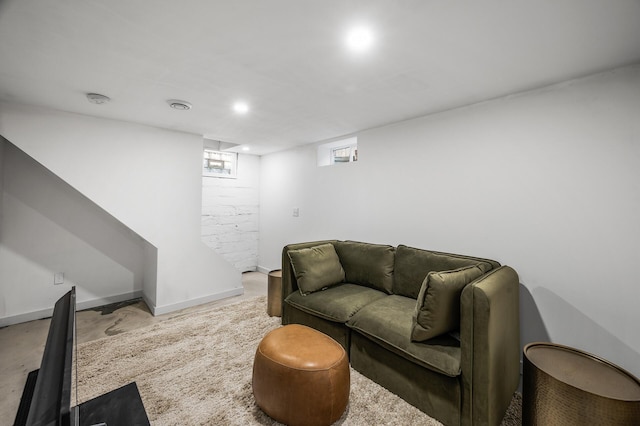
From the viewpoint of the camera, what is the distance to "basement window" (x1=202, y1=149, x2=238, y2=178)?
4551 millimetres

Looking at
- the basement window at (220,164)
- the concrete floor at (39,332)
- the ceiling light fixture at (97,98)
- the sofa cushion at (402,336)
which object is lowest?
the concrete floor at (39,332)

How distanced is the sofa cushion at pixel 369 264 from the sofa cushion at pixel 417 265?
8 centimetres

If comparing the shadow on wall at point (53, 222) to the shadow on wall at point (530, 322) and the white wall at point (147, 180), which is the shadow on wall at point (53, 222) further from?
the shadow on wall at point (530, 322)

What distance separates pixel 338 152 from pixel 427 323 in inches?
112

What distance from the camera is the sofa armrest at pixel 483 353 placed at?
1505 mm

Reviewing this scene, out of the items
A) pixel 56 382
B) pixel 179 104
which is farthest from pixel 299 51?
pixel 56 382

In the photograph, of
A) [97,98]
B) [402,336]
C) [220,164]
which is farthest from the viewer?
[220,164]

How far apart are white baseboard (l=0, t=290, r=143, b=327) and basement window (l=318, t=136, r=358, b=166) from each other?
321cm

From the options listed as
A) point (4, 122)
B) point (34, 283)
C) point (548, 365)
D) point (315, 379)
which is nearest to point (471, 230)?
point (548, 365)

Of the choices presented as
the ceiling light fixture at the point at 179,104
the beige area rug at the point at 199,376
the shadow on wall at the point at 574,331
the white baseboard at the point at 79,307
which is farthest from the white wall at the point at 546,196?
the white baseboard at the point at 79,307

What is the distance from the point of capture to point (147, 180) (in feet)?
10.7

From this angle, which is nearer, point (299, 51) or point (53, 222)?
point (299, 51)

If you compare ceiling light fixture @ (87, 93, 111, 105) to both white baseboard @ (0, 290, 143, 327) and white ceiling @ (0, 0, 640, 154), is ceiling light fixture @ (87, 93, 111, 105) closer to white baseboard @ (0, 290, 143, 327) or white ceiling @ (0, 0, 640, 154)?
white ceiling @ (0, 0, 640, 154)

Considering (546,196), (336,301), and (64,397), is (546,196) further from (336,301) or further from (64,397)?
(64,397)
